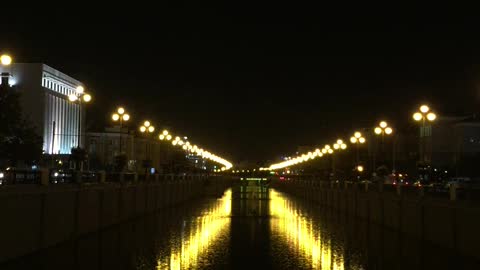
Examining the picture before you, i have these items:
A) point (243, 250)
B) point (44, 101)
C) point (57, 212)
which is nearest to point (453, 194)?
point (243, 250)

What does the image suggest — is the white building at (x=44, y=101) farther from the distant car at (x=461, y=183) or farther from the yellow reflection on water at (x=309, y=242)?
the yellow reflection on water at (x=309, y=242)

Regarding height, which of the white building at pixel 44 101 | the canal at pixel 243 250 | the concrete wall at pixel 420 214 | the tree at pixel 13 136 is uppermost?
the white building at pixel 44 101

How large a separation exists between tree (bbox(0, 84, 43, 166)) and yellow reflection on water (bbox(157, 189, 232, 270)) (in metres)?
36.6

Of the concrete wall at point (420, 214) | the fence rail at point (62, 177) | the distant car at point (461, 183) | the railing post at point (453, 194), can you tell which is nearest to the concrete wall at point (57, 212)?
the fence rail at point (62, 177)

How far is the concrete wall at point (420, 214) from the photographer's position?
27656 millimetres

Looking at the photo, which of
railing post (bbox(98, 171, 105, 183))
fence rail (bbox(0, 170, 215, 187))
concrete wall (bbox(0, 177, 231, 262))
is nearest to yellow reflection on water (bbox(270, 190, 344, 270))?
concrete wall (bbox(0, 177, 231, 262))

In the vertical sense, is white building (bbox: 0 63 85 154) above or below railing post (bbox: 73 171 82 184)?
above

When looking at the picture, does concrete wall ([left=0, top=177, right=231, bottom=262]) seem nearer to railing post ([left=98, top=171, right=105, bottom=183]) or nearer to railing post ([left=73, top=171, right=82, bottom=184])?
railing post ([left=73, top=171, right=82, bottom=184])

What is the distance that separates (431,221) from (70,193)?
1672 centimetres

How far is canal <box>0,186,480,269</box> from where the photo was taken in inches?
986

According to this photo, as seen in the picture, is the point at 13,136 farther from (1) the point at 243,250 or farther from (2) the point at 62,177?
(1) the point at 243,250

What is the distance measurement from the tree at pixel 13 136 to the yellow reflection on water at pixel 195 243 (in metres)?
36.6

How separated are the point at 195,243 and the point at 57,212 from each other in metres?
6.32

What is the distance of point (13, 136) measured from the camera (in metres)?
84.5
